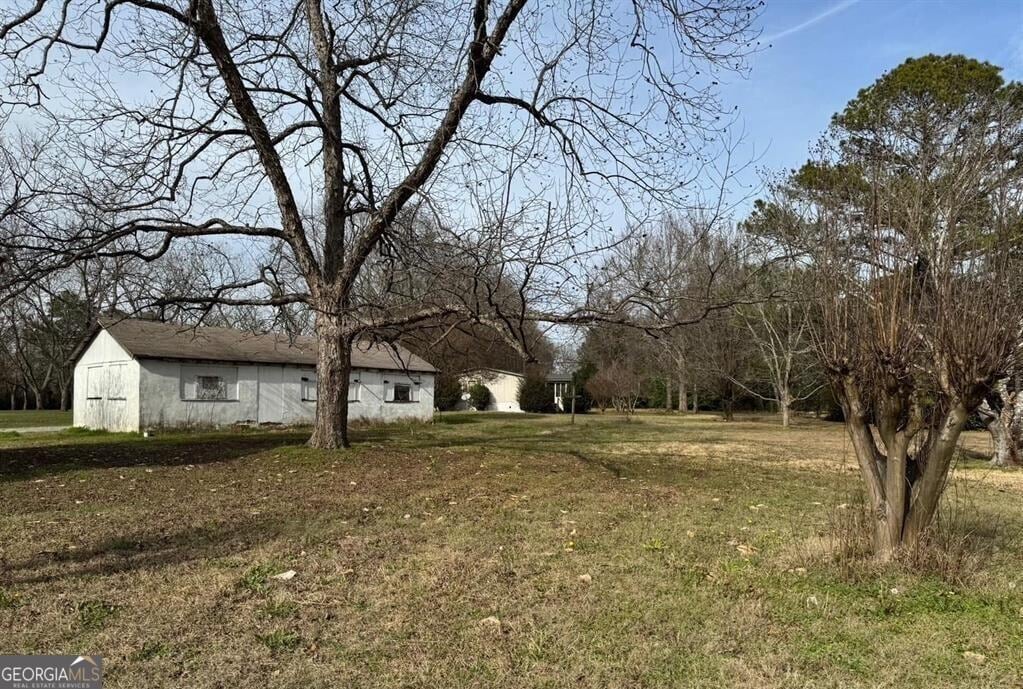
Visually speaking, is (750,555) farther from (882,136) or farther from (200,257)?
(200,257)

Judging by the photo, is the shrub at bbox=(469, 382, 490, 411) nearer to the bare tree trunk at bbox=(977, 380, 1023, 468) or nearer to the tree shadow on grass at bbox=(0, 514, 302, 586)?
the bare tree trunk at bbox=(977, 380, 1023, 468)

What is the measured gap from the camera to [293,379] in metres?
26.8

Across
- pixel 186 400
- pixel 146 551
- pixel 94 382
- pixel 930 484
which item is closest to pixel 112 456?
pixel 146 551

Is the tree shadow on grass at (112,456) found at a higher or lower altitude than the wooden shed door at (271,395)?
lower

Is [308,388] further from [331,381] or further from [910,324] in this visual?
[910,324]

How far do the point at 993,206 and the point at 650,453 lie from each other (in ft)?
34.6

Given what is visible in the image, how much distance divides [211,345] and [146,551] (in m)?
21.2

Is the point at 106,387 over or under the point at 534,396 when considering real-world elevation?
over

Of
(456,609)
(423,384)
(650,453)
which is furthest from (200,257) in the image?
(423,384)

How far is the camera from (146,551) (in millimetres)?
5590

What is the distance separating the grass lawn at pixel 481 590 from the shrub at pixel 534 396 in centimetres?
3669

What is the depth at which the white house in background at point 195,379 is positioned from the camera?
2242cm

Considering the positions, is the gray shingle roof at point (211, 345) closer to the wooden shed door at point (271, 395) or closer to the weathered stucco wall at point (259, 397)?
the weathered stucco wall at point (259, 397)

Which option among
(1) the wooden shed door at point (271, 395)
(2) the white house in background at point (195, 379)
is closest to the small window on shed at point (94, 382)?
(2) the white house in background at point (195, 379)
